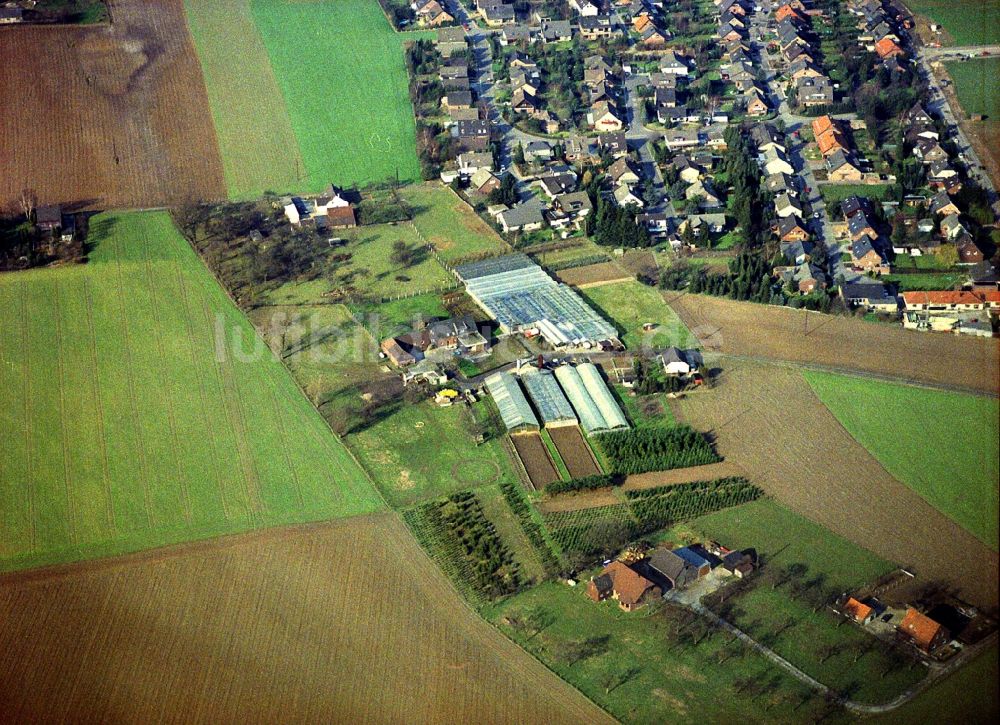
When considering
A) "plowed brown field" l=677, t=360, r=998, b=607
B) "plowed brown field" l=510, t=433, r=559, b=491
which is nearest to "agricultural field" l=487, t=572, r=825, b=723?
"plowed brown field" l=510, t=433, r=559, b=491

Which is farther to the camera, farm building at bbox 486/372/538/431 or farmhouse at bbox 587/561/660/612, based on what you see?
farm building at bbox 486/372/538/431

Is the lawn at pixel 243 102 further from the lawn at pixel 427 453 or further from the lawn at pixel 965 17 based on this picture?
the lawn at pixel 965 17

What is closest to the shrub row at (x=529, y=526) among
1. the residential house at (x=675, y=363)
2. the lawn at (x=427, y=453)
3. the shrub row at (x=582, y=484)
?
the lawn at (x=427, y=453)

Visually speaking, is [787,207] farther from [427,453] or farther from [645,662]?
[645,662]

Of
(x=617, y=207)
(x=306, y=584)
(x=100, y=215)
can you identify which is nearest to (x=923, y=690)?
(x=306, y=584)

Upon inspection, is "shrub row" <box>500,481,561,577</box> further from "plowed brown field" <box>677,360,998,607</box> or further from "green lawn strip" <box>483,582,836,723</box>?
"plowed brown field" <box>677,360,998,607</box>

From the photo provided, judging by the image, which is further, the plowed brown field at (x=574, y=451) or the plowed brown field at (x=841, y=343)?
the plowed brown field at (x=841, y=343)

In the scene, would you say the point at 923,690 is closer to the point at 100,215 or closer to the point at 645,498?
the point at 645,498
